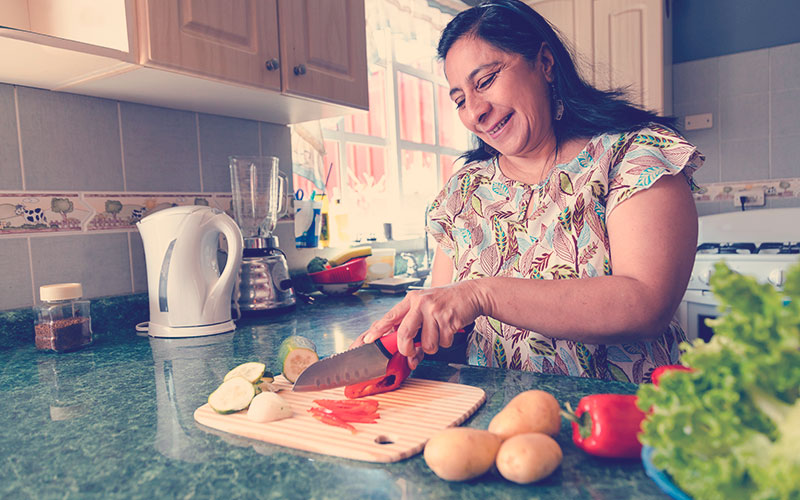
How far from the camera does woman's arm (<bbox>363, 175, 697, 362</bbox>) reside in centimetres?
86

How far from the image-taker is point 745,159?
2.94 metres

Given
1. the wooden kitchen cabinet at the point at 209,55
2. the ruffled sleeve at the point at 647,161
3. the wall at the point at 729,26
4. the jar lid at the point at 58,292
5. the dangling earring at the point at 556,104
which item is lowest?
the jar lid at the point at 58,292

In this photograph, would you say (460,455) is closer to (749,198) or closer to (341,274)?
(341,274)

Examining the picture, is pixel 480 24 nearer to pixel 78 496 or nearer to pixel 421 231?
pixel 78 496

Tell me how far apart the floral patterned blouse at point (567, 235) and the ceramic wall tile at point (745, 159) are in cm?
226

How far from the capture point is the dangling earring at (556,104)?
1.19 metres

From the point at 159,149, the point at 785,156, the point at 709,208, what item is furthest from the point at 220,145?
the point at 785,156

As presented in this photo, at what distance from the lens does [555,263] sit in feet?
3.67

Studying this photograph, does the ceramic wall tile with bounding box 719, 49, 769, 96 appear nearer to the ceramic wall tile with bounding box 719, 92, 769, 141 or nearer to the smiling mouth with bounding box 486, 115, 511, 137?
the ceramic wall tile with bounding box 719, 92, 769, 141

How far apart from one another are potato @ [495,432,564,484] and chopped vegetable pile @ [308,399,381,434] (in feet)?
0.69

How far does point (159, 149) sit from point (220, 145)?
22 cm

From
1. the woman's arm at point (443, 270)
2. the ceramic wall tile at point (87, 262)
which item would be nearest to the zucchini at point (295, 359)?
the woman's arm at point (443, 270)

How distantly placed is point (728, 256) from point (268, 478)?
219cm

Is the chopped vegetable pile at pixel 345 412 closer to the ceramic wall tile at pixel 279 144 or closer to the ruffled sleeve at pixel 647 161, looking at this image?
the ruffled sleeve at pixel 647 161
